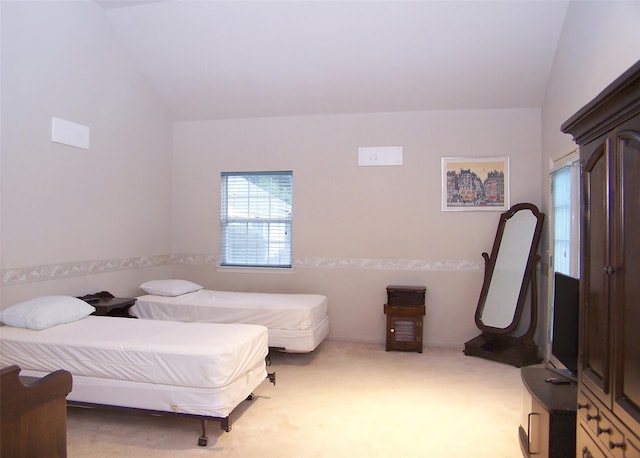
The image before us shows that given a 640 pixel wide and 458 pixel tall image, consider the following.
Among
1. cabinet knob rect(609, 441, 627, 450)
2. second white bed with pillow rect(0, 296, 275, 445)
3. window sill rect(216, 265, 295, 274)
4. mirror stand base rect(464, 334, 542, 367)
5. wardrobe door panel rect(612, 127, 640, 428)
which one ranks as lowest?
mirror stand base rect(464, 334, 542, 367)

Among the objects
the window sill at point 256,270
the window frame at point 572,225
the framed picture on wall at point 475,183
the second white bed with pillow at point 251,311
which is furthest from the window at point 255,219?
the window frame at point 572,225

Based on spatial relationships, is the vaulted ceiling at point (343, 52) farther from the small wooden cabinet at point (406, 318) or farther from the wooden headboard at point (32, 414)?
the wooden headboard at point (32, 414)

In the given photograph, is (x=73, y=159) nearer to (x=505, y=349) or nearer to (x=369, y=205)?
(x=369, y=205)

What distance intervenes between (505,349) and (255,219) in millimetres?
3364

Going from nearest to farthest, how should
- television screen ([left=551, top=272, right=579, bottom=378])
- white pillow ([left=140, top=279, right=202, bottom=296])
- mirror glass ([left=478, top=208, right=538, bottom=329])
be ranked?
television screen ([left=551, top=272, right=579, bottom=378]) < mirror glass ([left=478, top=208, right=538, bottom=329]) < white pillow ([left=140, top=279, right=202, bottom=296])

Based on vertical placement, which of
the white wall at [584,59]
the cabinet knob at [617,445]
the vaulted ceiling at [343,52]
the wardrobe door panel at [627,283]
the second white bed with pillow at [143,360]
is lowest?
the second white bed with pillow at [143,360]

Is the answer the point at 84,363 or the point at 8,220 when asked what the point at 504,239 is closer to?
the point at 84,363

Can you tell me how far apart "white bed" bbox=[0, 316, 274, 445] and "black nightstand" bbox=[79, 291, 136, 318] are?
801 mm

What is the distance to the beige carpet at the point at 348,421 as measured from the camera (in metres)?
2.77

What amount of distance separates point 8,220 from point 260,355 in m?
2.33

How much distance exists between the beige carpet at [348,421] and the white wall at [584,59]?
5.20 ft

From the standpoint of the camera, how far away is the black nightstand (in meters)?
4.15

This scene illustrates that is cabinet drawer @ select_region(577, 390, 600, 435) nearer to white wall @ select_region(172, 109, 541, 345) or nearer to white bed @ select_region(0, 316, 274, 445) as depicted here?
white bed @ select_region(0, 316, 274, 445)

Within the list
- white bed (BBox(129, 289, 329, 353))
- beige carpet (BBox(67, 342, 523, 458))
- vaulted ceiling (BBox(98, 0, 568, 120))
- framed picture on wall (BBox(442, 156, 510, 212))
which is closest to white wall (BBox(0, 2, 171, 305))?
vaulted ceiling (BBox(98, 0, 568, 120))
